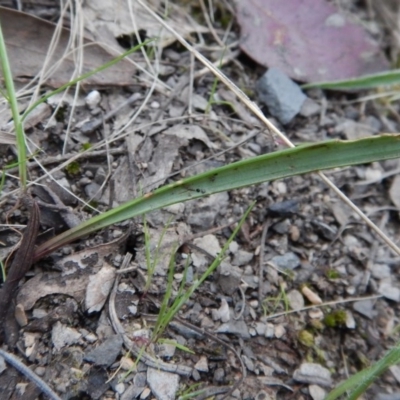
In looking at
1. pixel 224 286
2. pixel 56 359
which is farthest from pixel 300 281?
pixel 56 359

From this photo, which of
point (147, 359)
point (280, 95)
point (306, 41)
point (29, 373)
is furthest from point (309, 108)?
point (29, 373)

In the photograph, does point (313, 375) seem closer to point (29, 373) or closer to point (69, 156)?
point (29, 373)

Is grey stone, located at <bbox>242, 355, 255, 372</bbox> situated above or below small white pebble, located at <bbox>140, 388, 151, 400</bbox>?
below

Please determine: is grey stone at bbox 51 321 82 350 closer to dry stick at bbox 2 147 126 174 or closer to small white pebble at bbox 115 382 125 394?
small white pebble at bbox 115 382 125 394

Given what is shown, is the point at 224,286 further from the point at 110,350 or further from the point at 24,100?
the point at 24,100

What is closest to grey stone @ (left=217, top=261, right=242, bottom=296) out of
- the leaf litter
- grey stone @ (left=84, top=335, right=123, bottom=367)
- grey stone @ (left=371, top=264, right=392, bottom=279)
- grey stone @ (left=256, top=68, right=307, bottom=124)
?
the leaf litter

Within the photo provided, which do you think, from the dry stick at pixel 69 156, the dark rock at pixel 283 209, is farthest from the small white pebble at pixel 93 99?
the dark rock at pixel 283 209
